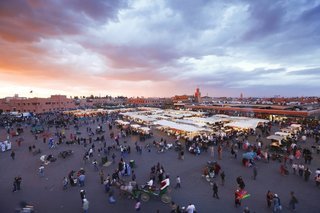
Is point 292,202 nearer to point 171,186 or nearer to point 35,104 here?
point 171,186

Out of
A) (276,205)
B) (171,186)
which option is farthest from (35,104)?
(276,205)

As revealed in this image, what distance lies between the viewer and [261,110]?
1596 inches

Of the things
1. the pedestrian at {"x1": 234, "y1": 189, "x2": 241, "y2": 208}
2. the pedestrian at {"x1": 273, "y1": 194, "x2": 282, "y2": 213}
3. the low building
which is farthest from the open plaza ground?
the low building

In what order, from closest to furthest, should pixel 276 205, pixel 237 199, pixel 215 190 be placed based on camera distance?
pixel 276 205 < pixel 237 199 < pixel 215 190

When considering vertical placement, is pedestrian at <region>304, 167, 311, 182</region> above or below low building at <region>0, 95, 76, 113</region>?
below

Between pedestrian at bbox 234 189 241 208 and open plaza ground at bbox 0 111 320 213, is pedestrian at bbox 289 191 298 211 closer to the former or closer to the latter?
open plaza ground at bbox 0 111 320 213

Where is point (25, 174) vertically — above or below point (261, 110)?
below

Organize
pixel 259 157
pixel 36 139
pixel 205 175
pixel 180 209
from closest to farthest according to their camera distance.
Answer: pixel 180 209, pixel 205 175, pixel 259 157, pixel 36 139

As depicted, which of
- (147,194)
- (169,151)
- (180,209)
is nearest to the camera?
(180,209)

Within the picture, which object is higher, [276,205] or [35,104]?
[35,104]

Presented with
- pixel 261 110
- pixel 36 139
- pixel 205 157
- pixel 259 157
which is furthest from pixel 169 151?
pixel 261 110

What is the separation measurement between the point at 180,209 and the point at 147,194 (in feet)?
6.41

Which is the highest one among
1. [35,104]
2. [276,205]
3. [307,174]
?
[35,104]

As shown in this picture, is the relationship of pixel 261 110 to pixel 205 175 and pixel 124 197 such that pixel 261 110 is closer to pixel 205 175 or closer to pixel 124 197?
pixel 205 175
